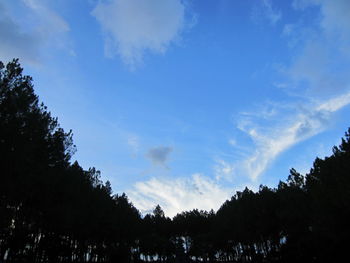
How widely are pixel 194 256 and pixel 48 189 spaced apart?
80.5 metres

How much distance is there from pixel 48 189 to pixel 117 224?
2979 centimetres

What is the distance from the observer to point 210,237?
293 feet

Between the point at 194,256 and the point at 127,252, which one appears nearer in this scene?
the point at 127,252

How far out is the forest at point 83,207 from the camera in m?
24.1

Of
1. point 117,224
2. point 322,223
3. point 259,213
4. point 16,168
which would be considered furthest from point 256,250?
point 16,168

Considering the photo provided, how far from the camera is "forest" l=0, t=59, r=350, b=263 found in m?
24.1

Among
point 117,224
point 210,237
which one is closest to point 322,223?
point 117,224

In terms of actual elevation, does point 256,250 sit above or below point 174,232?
below

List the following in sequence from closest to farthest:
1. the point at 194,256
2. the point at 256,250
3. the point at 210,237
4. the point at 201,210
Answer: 1. the point at 256,250
2. the point at 210,237
3. the point at 194,256
4. the point at 201,210

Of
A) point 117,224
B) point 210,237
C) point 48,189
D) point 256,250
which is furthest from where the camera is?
point 210,237

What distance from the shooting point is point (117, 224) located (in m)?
58.4

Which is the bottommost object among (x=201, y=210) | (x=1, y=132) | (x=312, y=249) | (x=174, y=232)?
(x=312, y=249)

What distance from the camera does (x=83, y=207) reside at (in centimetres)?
4088

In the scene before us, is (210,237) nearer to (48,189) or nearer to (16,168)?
(48,189)
